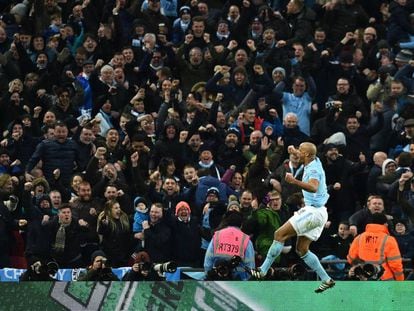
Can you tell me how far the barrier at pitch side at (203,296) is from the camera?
21.0 m

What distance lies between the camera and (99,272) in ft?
70.7

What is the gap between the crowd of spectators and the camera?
948 inches

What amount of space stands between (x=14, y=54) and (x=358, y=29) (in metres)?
6.19

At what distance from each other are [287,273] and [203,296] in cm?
160

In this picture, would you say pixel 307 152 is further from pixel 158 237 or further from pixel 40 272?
pixel 40 272

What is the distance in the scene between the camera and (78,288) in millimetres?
21109

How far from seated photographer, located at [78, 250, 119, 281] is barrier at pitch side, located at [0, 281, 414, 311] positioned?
11.2 inches

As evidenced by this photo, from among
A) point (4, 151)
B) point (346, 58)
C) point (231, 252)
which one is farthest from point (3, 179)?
point (346, 58)

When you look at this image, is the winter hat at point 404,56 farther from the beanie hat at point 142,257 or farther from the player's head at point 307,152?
the player's head at point 307,152

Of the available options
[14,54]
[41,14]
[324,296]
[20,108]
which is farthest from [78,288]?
[41,14]

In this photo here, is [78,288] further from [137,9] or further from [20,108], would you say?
[137,9]

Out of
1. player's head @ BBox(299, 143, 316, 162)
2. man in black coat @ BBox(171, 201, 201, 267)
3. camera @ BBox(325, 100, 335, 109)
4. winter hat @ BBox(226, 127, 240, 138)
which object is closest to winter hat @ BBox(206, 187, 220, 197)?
man in black coat @ BBox(171, 201, 201, 267)

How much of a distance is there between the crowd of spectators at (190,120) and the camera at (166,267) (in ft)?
5.13

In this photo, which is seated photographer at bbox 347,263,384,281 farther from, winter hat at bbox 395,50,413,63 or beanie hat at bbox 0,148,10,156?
winter hat at bbox 395,50,413,63
